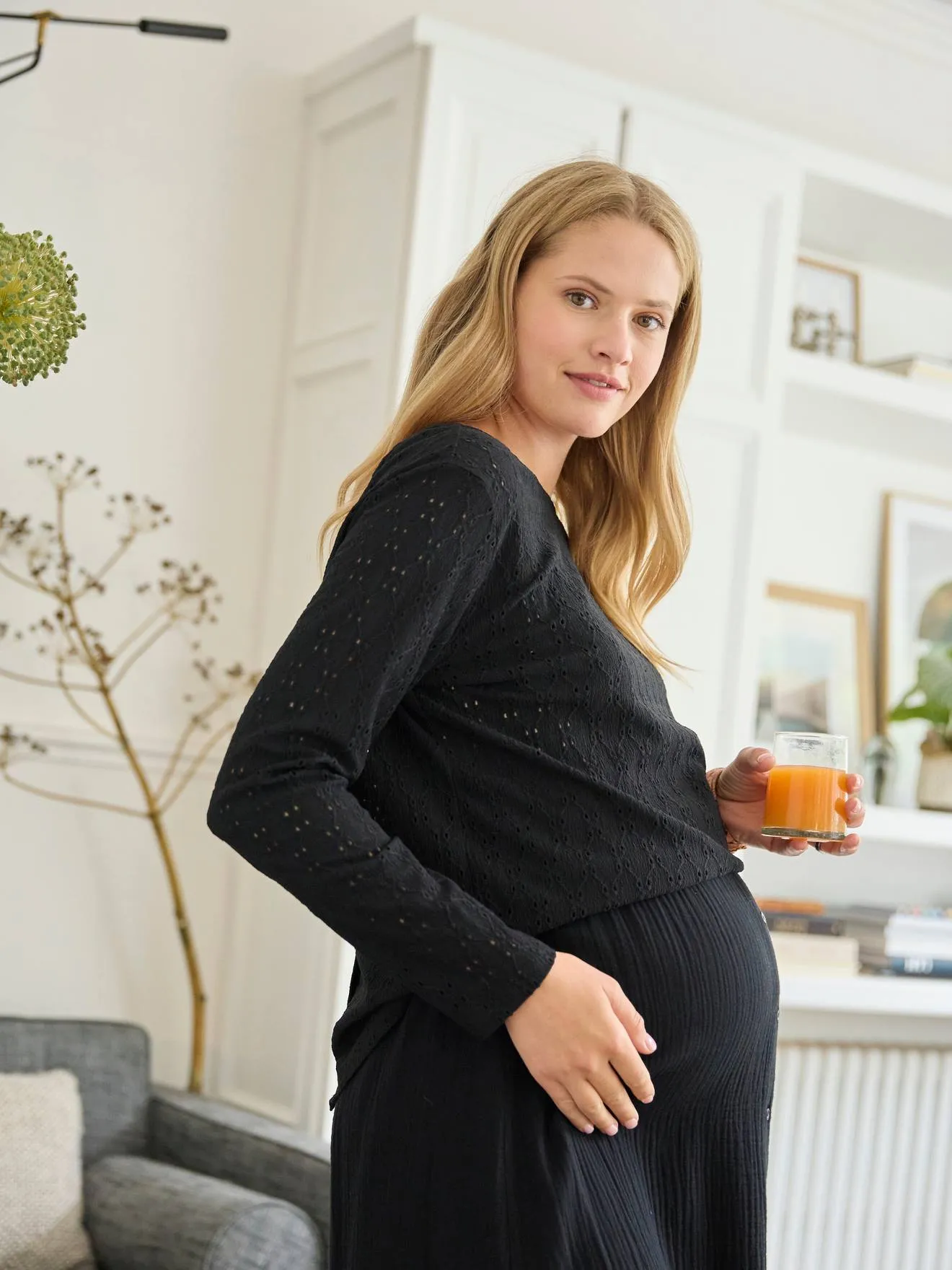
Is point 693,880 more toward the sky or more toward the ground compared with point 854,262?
more toward the ground

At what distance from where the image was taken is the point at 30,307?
0.78 m

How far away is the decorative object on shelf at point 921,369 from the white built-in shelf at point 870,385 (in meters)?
0.01

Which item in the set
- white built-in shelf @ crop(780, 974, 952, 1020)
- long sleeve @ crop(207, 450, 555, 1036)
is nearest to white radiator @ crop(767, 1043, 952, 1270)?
white built-in shelf @ crop(780, 974, 952, 1020)

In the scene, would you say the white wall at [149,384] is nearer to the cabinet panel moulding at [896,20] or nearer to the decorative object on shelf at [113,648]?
the decorative object on shelf at [113,648]

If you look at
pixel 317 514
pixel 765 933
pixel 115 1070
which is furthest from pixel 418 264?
pixel 765 933

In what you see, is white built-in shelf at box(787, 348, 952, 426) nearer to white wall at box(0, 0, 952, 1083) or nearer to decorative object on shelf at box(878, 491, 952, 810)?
decorative object on shelf at box(878, 491, 952, 810)

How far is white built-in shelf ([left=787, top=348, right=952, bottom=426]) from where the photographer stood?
2.84 metres

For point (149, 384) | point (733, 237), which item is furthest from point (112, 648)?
point (733, 237)

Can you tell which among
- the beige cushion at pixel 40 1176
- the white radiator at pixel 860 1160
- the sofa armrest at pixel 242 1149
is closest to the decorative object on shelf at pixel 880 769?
the white radiator at pixel 860 1160

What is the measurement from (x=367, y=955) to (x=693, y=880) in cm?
24

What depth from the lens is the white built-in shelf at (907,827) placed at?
2.84 metres

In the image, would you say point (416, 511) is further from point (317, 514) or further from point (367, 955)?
point (317, 514)

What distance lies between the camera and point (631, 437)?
1319 millimetres

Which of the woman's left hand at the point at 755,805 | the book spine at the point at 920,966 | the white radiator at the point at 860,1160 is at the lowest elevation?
the white radiator at the point at 860,1160
